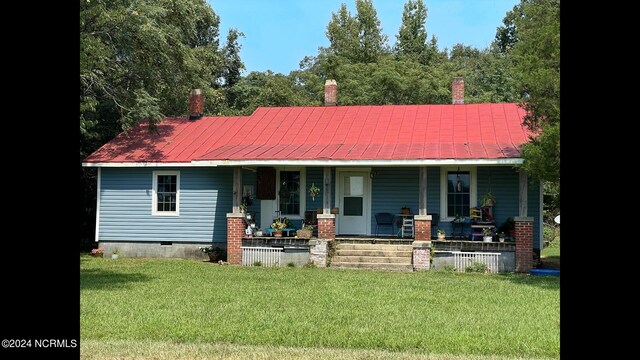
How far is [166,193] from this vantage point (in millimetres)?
19453

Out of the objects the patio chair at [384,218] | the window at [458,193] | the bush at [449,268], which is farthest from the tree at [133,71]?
the bush at [449,268]

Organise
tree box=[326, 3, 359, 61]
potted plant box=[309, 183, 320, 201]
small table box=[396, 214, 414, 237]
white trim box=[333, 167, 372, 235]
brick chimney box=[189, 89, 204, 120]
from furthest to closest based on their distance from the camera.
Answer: tree box=[326, 3, 359, 61], brick chimney box=[189, 89, 204, 120], white trim box=[333, 167, 372, 235], potted plant box=[309, 183, 320, 201], small table box=[396, 214, 414, 237]

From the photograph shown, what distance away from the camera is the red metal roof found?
1734 cm

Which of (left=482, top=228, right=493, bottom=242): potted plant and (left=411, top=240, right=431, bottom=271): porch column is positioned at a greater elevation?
(left=482, top=228, right=493, bottom=242): potted plant

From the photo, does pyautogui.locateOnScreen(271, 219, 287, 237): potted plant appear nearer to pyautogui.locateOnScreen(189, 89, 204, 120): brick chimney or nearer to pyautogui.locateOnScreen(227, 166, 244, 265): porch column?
pyautogui.locateOnScreen(227, 166, 244, 265): porch column

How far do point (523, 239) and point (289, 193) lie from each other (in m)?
7.02

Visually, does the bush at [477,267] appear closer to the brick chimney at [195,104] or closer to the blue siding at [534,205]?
the blue siding at [534,205]

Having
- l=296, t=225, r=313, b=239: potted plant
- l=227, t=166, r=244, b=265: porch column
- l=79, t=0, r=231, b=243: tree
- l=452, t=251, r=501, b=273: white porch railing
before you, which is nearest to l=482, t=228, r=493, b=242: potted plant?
l=452, t=251, r=501, b=273: white porch railing

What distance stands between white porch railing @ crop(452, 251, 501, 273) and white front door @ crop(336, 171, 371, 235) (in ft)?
10.7

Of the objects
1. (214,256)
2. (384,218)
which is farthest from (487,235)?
(214,256)

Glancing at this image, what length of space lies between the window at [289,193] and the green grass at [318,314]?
13.8ft
